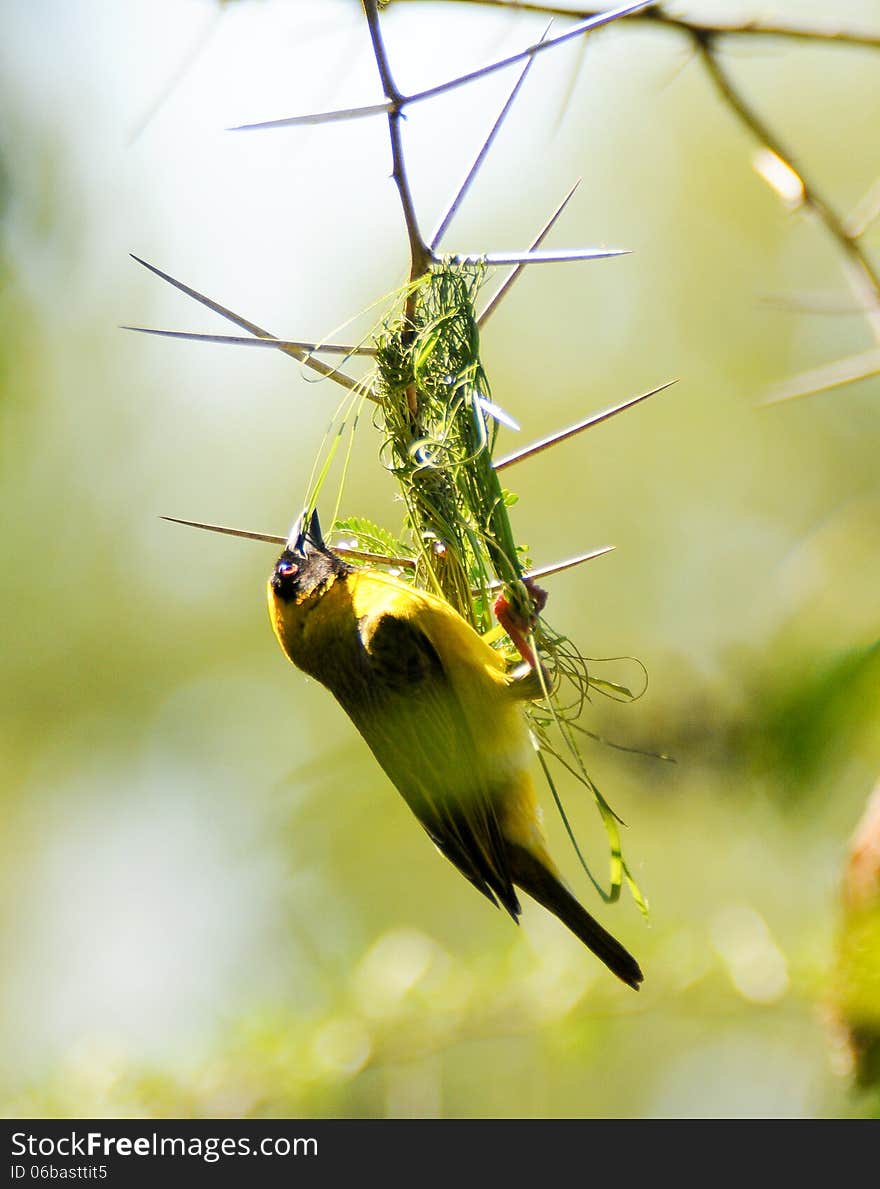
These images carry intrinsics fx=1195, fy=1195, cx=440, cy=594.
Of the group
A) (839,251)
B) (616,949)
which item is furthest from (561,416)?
(839,251)

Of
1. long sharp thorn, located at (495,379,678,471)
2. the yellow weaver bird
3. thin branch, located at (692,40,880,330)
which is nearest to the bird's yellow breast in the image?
the yellow weaver bird

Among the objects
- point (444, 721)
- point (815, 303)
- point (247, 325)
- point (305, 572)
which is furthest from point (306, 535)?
point (815, 303)

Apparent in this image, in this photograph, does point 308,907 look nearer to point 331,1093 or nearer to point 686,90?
point 331,1093

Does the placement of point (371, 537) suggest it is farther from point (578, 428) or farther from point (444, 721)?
point (578, 428)

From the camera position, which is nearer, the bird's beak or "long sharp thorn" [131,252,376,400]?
"long sharp thorn" [131,252,376,400]

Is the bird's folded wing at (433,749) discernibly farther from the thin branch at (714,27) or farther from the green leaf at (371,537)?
the thin branch at (714,27)

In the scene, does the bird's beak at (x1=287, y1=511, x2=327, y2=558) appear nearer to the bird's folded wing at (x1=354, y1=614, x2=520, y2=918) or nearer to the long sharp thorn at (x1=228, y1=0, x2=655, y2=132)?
the bird's folded wing at (x1=354, y1=614, x2=520, y2=918)

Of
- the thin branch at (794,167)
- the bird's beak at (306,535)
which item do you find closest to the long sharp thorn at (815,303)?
the thin branch at (794,167)
